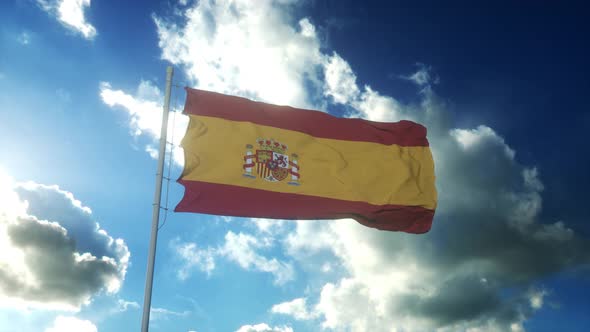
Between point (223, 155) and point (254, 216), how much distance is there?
7.52ft

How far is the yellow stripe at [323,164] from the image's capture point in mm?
16203

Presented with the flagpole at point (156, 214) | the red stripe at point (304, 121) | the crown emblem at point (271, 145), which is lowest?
the flagpole at point (156, 214)

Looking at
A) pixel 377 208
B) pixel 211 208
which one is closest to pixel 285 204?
pixel 211 208

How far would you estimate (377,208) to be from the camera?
18.7 metres

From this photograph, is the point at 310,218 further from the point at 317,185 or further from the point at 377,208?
Answer: the point at 377,208

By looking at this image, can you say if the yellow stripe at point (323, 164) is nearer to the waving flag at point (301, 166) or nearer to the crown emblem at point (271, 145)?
the waving flag at point (301, 166)

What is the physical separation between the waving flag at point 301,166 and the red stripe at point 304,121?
4 cm

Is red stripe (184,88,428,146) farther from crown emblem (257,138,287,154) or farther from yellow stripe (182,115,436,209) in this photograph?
crown emblem (257,138,287,154)

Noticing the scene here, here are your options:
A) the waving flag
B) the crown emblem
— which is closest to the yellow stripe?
the waving flag

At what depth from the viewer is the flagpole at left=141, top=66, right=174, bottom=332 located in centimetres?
1299

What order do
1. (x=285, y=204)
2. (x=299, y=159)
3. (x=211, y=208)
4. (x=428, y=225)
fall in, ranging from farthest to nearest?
1. (x=428, y=225)
2. (x=299, y=159)
3. (x=285, y=204)
4. (x=211, y=208)

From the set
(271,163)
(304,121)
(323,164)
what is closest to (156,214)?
(271,163)

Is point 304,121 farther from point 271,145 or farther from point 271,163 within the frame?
point 271,163

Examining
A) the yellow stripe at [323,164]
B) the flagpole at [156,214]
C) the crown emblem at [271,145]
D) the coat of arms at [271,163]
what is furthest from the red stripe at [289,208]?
the crown emblem at [271,145]
